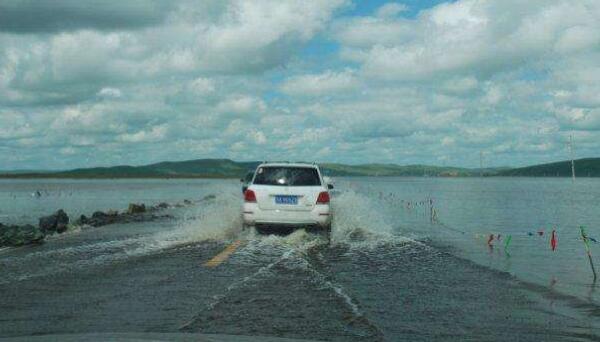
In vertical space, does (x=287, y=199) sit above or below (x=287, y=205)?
above

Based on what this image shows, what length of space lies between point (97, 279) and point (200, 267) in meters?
1.92

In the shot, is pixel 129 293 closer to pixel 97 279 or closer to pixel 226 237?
pixel 97 279

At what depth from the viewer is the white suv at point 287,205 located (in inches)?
601

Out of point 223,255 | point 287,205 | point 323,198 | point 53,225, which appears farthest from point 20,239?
point 53,225

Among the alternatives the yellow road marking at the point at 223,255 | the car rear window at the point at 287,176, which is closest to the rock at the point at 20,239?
the yellow road marking at the point at 223,255

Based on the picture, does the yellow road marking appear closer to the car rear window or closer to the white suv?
the white suv

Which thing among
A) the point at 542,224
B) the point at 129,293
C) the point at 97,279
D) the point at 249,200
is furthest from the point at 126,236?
the point at 542,224

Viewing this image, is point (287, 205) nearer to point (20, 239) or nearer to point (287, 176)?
point (287, 176)

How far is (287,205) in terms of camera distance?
1532cm

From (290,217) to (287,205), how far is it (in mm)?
302

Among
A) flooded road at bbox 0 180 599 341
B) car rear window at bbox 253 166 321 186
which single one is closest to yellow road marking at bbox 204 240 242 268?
flooded road at bbox 0 180 599 341

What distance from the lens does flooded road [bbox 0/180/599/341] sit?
6.57 m

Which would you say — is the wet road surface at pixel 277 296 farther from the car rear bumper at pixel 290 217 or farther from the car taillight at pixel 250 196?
the car taillight at pixel 250 196

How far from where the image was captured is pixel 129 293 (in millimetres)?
8570
